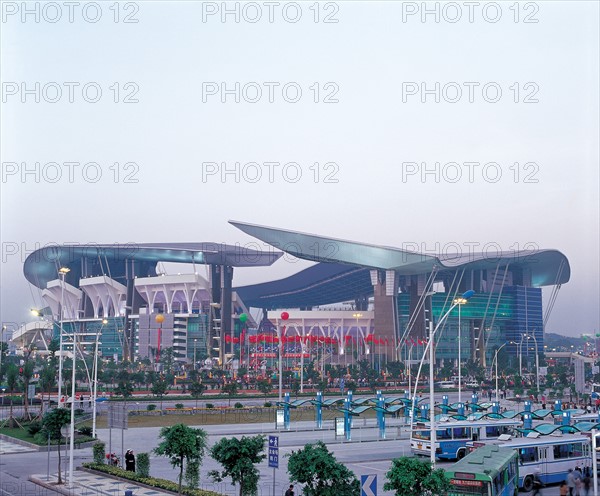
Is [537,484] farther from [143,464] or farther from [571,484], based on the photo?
[143,464]

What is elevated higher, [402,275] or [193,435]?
[402,275]

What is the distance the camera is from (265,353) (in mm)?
166000

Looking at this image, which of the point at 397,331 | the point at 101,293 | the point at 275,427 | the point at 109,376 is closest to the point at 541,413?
the point at 275,427

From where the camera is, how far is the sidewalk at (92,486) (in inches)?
1219

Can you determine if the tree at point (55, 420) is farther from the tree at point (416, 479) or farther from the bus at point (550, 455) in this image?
the tree at point (416, 479)

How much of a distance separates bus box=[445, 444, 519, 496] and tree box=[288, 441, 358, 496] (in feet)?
11.0

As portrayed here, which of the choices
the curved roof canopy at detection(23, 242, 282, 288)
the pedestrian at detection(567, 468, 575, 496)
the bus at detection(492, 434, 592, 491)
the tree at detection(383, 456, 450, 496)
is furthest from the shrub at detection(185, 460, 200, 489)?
the curved roof canopy at detection(23, 242, 282, 288)

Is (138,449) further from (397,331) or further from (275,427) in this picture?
(397,331)

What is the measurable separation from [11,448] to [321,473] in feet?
107

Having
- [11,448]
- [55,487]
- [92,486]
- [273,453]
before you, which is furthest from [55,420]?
[273,453]

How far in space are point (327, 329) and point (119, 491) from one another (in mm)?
145128

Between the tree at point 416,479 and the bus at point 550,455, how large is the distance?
11.8 m

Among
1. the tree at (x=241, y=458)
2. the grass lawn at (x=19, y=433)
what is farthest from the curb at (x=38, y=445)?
the tree at (x=241, y=458)

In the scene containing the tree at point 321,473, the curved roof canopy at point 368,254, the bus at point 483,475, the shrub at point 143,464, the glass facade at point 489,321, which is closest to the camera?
the tree at point 321,473
